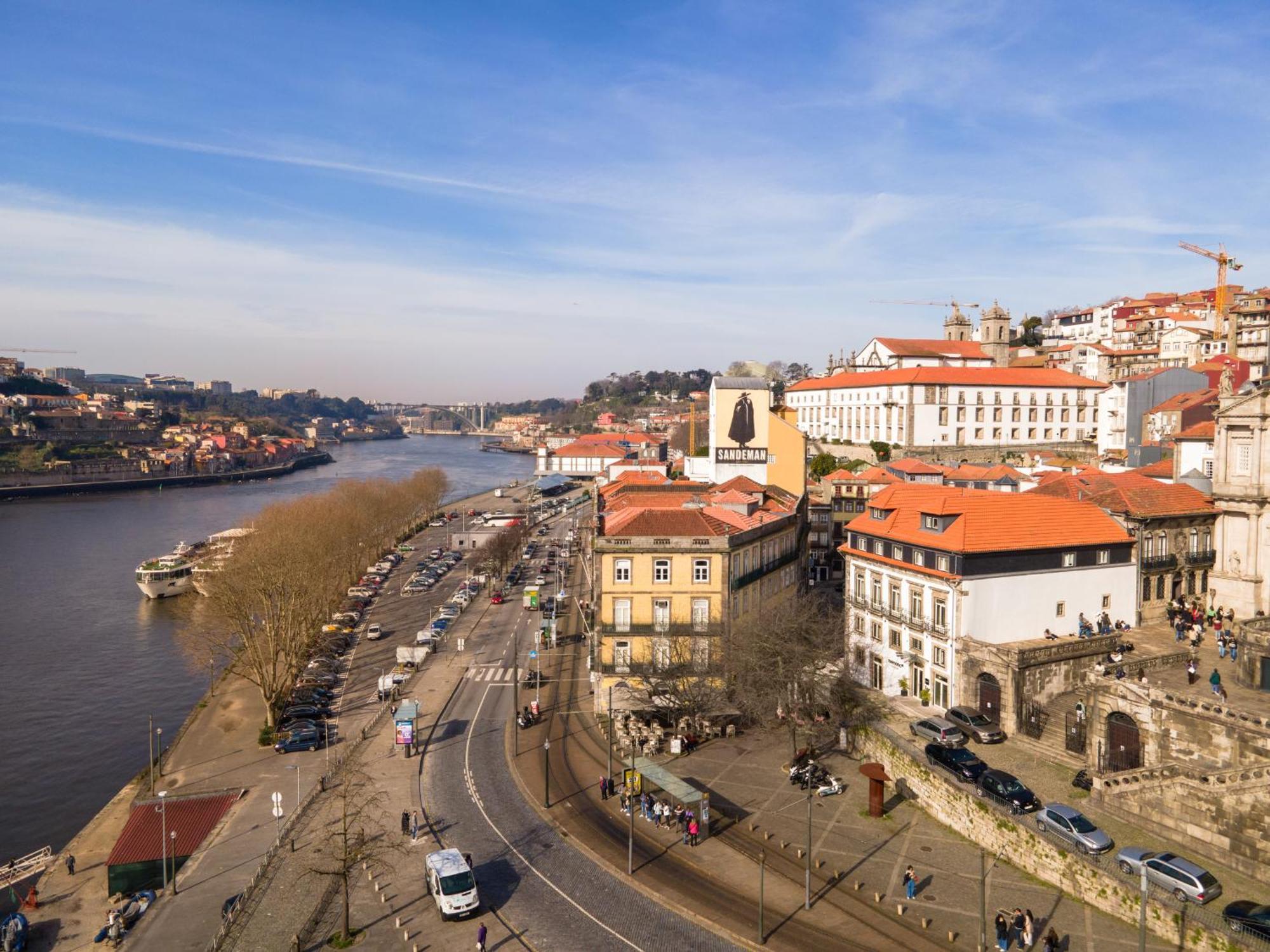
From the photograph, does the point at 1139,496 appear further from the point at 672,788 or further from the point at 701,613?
the point at 672,788

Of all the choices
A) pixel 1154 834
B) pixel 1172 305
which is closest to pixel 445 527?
pixel 1154 834

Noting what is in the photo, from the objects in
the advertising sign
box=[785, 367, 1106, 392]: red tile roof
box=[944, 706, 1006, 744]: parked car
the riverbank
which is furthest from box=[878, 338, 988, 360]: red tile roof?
the riverbank

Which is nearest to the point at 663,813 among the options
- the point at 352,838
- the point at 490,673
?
the point at 352,838

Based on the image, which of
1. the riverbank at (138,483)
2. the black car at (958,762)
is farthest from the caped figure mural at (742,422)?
the riverbank at (138,483)

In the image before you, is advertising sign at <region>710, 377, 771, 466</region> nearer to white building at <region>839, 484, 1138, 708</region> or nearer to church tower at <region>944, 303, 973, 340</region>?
white building at <region>839, 484, 1138, 708</region>

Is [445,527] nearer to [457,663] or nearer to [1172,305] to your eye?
[457,663]

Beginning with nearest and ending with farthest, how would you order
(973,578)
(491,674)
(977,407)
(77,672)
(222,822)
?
(222,822), (973,578), (491,674), (77,672), (977,407)

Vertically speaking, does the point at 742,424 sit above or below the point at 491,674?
above
